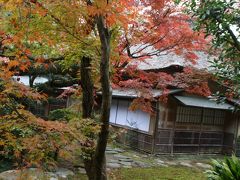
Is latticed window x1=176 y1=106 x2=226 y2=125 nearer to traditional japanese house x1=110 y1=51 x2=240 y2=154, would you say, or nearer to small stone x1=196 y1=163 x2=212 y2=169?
traditional japanese house x1=110 y1=51 x2=240 y2=154

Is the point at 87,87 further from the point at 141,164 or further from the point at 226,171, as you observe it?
the point at 141,164

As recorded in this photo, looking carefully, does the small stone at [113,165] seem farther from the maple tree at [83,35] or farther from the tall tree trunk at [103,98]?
the tall tree trunk at [103,98]

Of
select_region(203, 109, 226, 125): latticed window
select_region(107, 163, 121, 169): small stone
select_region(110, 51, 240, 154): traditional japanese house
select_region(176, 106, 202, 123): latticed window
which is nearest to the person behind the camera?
select_region(107, 163, 121, 169): small stone

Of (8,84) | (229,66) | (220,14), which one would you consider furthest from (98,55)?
(229,66)

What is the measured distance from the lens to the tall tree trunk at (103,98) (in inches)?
160

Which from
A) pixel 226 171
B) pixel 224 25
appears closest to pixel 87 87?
pixel 224 25

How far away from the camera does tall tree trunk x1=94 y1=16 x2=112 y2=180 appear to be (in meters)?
4.06

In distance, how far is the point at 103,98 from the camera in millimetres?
4480

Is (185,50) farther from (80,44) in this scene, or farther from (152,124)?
(80,44)

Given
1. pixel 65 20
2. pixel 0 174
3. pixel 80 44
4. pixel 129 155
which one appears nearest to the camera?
pixel 65 20

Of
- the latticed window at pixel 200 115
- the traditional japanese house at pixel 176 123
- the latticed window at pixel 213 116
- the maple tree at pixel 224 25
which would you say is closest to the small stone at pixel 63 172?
the traditional japanese house at pixel 176 123

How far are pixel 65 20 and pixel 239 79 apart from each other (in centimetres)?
306

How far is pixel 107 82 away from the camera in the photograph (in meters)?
4.36

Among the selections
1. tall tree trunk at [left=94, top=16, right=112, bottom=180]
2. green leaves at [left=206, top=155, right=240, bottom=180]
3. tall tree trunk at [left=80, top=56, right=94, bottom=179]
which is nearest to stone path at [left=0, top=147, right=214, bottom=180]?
tall tree trunk at [left=80, top=56, right=94, bottom=179]
